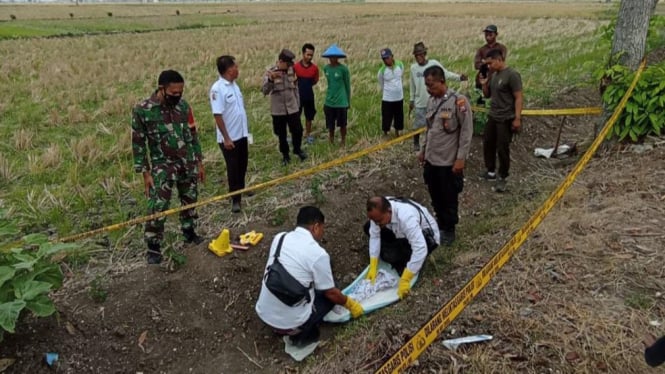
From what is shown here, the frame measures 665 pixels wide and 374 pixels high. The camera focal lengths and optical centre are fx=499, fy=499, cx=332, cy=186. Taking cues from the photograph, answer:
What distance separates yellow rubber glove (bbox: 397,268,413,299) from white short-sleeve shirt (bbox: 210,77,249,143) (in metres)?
2.52

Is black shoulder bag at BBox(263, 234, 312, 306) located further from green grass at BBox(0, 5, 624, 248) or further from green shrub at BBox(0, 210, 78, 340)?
green grass at BBox(0, 5, 624, 248)

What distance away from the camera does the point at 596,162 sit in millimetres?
6484

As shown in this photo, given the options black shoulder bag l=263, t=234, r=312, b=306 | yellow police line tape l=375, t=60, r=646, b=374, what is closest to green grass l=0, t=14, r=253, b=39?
black shoulder bag l=263, t=234, r=312, b=306

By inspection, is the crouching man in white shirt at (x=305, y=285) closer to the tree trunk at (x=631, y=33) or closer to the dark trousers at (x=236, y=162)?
the dark trousers at (x=236, y=162)

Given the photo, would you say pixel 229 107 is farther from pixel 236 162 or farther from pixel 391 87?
pixel 391 87

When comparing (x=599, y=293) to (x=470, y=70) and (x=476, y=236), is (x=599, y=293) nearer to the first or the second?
(x=476, y=236)

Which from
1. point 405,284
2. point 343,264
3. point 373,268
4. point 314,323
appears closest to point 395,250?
point 373,268

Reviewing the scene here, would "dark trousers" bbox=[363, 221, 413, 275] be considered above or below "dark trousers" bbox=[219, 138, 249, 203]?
below

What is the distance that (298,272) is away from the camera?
3.72 m

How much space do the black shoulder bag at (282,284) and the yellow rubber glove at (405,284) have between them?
0.96 metres

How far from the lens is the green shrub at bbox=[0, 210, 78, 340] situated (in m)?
3.25

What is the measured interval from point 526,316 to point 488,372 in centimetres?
65

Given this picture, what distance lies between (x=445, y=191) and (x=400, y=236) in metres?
0.86

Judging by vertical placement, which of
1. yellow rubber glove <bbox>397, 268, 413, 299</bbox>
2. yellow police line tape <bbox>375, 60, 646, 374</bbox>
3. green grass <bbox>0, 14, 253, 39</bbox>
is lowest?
yellow rubber glove <bbox>397, 268, 413, 299</bbox>
